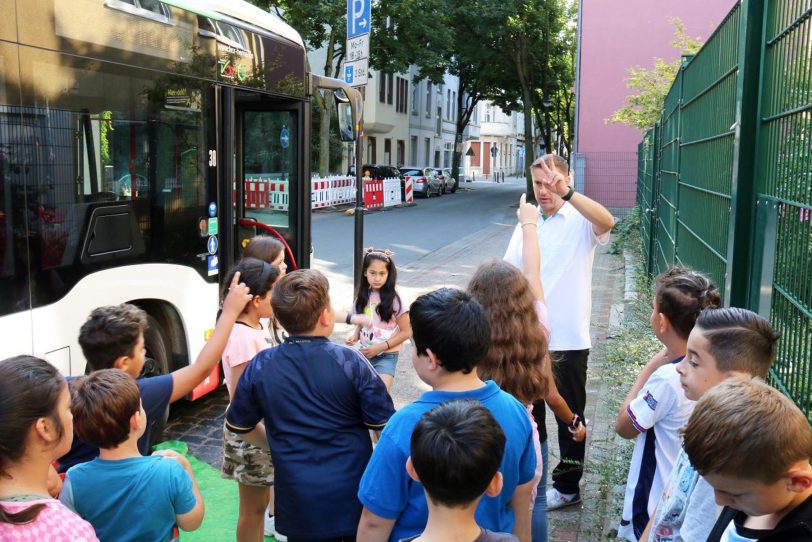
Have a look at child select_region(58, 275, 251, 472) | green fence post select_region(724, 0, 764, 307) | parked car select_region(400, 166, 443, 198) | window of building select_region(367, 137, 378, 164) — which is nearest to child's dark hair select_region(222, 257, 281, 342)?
child select_region(58, 275, 251, 472)

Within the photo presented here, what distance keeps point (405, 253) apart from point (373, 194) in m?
13.6

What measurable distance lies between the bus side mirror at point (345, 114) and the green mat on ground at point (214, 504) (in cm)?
346

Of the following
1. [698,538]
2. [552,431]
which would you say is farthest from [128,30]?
[698,538]

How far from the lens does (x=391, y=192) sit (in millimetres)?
31875

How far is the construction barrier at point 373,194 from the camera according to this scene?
29.4m

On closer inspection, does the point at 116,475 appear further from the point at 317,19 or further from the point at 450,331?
the point at 317,19

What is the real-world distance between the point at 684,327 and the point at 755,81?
1446 millimetres

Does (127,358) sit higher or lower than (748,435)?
lower

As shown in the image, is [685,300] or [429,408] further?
[685,300]

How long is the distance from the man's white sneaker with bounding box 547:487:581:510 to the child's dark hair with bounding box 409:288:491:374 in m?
2.36

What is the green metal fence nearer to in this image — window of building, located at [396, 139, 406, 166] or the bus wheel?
the bus wheel

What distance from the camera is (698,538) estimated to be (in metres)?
2.11

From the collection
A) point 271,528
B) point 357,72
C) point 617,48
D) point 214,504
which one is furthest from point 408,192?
point 271,528

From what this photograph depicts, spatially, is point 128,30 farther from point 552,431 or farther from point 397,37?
point 397,37
